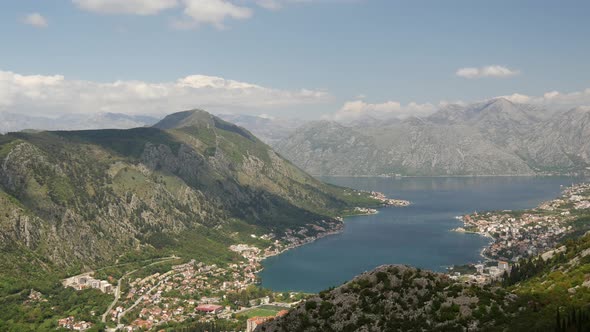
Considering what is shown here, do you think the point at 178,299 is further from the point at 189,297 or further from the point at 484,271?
the point at 484,271

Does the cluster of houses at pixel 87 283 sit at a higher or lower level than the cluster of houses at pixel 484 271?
lower

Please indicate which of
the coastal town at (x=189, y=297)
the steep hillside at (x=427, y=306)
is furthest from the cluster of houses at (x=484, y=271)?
the steep hillside at (x=427, y=306)

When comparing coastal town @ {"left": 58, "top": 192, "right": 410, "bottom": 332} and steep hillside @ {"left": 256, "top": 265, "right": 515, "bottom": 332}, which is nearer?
steep hillside @ {"left": 256, "top": 265, "right": 515, "bottom": 332}

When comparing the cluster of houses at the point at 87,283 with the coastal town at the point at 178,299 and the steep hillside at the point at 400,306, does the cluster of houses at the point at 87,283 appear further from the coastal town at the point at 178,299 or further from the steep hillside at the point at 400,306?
the steep hillside at the point at 400,306

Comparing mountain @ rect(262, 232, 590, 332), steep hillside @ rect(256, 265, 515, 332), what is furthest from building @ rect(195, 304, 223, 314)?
steep hillside @ rect(256, 265, 515, 332)

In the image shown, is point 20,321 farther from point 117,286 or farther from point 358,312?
point 358,312

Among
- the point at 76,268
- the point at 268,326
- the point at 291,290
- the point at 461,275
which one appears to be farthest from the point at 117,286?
the point at 268,326

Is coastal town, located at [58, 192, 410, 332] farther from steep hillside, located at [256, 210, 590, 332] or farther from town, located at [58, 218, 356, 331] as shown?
steep hillside, located at [256, 210, 590, 332]

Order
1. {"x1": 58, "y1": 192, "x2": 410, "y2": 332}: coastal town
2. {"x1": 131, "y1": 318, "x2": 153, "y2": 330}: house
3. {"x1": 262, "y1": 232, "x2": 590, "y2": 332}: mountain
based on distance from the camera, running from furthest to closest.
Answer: {"x1": 58, "y1": 192, "x2": 410, "y2": 332}: coastal town
{"x1": 131, "y1": 318, "x2": 153, "y2": 330}: house
{"x1": 262, "y1": 232, "x2": 590, "y2": 332}: mountain
